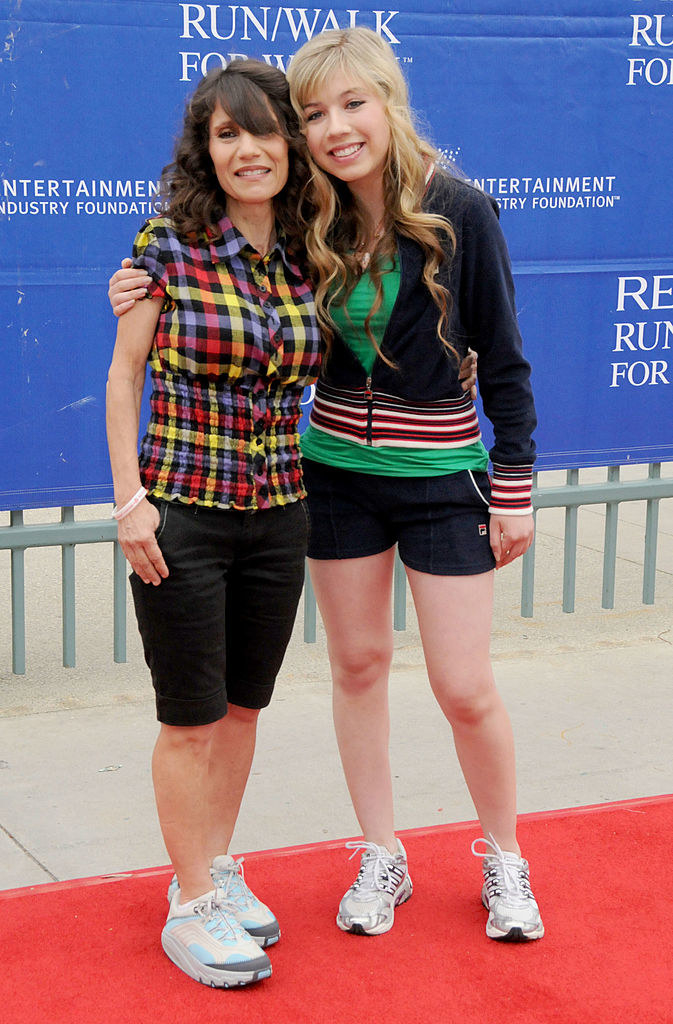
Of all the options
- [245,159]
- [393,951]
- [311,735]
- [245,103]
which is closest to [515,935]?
[393,951]

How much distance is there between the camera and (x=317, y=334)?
2.87 meters

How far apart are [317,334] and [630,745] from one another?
7.22ft

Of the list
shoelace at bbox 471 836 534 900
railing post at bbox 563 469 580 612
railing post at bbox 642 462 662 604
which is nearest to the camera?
shoelace at bbox 471 836 534 900

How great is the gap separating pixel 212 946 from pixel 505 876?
0.74 meters

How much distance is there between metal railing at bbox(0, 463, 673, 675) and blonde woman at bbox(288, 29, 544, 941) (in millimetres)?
1759

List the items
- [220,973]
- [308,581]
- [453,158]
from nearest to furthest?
1. [220,973]
2. [453,158]
3. [308,581]

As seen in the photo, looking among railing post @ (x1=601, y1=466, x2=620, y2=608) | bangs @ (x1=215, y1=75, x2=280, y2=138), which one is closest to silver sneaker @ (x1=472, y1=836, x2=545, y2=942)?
bangs @ (x1=215, y1=75, x2=280, y2=138)

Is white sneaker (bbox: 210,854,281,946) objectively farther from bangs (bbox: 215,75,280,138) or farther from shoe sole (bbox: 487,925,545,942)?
bangs (bbox: 215,75,280,138)

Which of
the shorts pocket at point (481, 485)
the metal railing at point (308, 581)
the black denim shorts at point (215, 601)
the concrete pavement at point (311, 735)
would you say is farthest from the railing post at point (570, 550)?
the black denim shorts at point (215, 601)

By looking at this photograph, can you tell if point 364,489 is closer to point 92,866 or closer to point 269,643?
point 269,643

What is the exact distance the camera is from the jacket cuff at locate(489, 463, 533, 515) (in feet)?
9.99

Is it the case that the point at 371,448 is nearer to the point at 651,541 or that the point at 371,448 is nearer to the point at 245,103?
the point at 245,103

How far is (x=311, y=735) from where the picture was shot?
4.46 meters

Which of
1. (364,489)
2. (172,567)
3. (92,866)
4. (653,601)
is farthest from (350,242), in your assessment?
(653,601)
